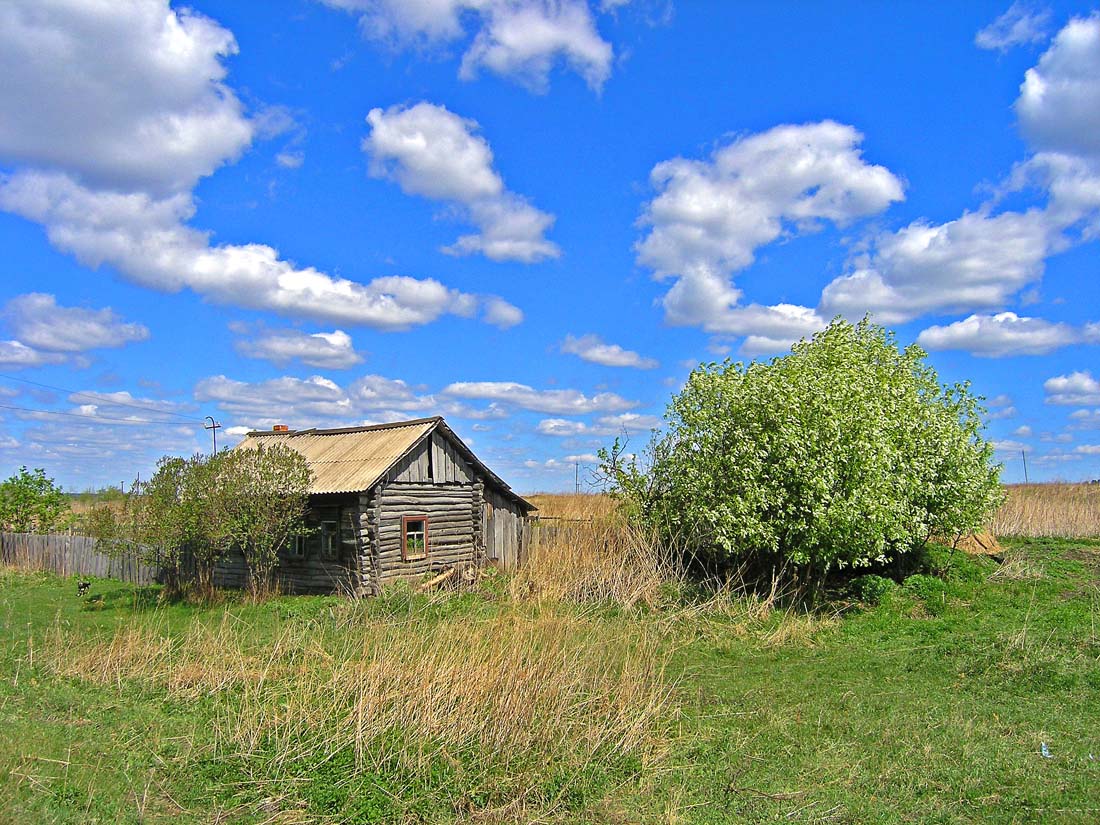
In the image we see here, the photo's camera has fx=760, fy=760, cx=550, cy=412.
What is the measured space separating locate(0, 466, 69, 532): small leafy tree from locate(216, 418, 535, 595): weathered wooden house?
1071 centimetres

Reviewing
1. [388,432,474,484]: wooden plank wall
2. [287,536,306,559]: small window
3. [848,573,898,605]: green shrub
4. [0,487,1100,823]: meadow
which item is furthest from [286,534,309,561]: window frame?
[848,573,898,605]: green shrub

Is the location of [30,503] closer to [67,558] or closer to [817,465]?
[67,558]

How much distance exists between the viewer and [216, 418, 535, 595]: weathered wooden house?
18.5m

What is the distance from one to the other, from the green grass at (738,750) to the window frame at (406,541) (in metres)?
6.29

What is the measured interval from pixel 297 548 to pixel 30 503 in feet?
47.3

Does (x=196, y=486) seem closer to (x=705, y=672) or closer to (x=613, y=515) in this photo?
(x=613, y=515)

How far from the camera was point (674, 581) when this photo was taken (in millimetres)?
15820

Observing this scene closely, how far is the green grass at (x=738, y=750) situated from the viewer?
246 inches

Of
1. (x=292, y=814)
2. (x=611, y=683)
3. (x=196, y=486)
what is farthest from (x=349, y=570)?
(x=292, y=814)

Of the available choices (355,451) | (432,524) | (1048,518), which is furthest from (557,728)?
(1048,518)

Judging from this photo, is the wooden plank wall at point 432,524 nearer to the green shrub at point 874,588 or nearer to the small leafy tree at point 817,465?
the small leafy tree at point 817,465

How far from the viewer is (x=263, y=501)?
717 inches

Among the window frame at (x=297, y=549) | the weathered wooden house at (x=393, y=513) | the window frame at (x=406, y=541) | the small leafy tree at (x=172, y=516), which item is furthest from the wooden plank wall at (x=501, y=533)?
the small leafy tree at (x=172, y=516)

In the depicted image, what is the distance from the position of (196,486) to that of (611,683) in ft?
43.5
